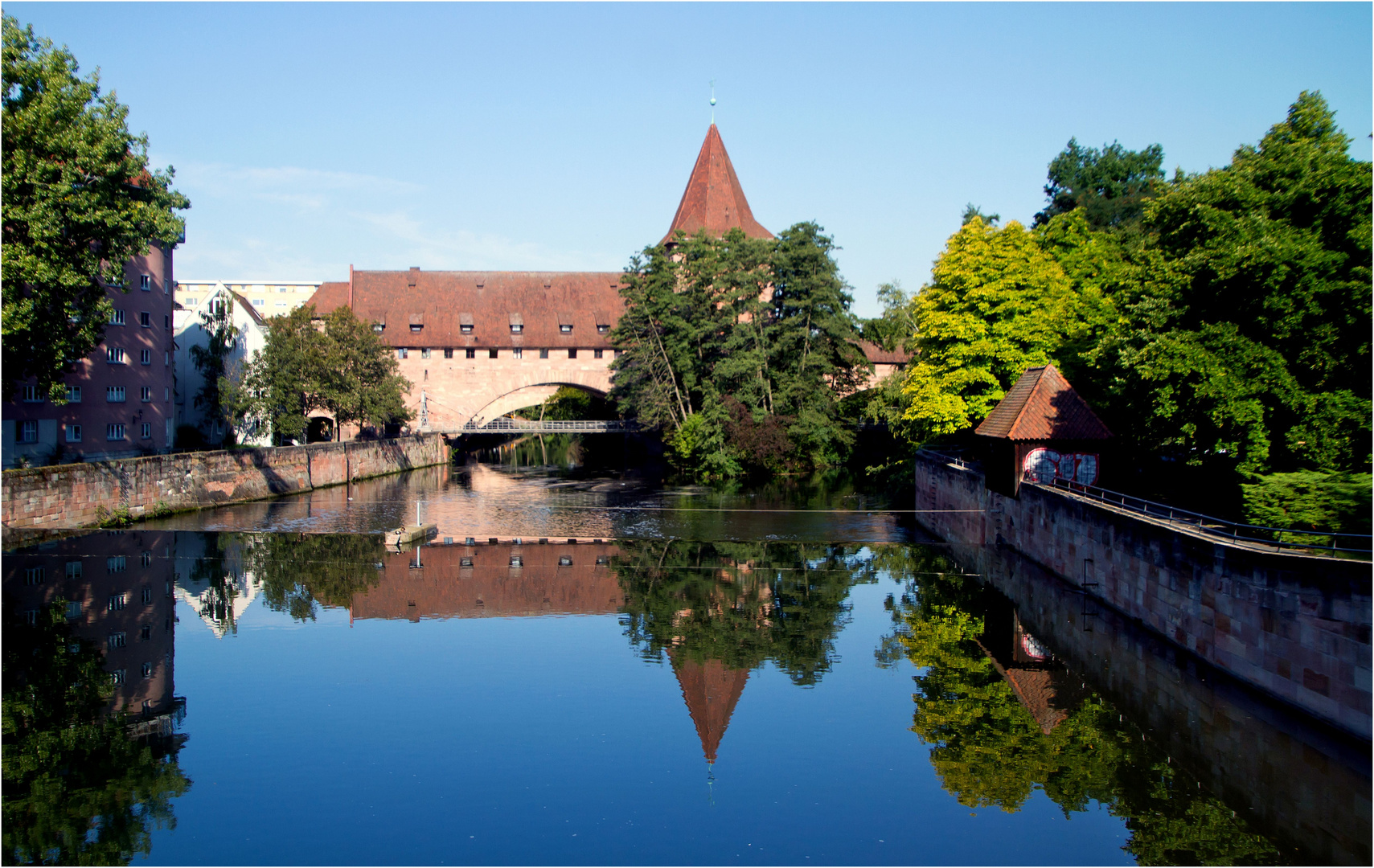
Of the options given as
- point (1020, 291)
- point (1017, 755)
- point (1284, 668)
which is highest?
point (1020, 291)

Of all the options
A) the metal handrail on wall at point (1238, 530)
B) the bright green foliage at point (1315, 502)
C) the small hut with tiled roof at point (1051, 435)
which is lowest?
the metal handrail on wall at point (1238, 530)

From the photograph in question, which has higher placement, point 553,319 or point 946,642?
point 553,319

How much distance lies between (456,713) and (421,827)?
345cm

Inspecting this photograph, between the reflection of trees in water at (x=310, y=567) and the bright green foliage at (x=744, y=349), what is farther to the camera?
the bright green foliage at (x=744, y=349)

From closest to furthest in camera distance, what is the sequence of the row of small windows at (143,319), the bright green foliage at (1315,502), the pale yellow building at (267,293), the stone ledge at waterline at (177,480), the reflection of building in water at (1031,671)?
the bright green foliage at (1315,502) → the reflection of building in water at (1031,671) → the stone ledge at waterline at (177,480) → the row of small windows at (143,319) → the pale yellow building at (267,293)

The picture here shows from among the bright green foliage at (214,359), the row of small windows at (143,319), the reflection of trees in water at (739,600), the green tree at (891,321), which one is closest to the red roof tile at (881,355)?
the green tree at (891,321)

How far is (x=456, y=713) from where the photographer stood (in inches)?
522

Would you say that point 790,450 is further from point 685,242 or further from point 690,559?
point 690,559

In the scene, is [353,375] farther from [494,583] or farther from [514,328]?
[494,583]

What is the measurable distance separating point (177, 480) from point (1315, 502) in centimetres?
3153

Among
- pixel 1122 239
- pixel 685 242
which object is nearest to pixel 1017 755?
pixel 1122 239

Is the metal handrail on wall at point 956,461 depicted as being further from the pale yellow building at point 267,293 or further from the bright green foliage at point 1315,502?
the pale yellow building at point 267,293

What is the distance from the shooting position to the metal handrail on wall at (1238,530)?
11492 millimetres

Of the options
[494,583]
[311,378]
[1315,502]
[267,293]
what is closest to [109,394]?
[311,378]
